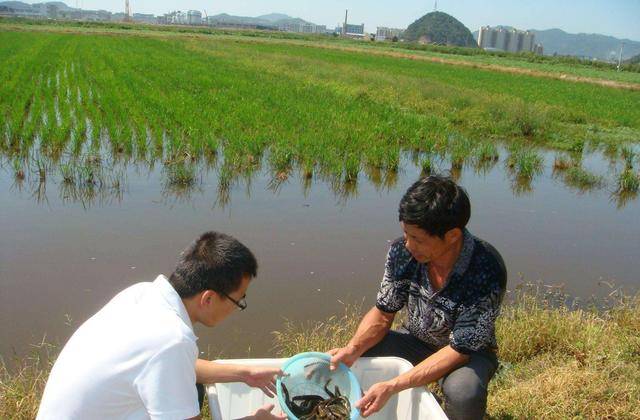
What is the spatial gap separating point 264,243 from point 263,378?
8.97 ft

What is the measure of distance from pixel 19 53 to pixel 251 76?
8.40 m

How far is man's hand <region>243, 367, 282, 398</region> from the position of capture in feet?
6.51

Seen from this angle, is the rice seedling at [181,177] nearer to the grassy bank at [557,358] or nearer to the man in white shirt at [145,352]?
the grassy bank at [557,358]

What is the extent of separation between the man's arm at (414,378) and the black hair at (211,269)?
0.70 m

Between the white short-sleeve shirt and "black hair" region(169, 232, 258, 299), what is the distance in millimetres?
93

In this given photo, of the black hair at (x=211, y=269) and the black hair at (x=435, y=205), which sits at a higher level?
the black hair at (x=435, y=205)

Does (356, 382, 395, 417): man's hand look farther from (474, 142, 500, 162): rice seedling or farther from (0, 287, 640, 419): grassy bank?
(474, 142, 500, 162): rice seedling

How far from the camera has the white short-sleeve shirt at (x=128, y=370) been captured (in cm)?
138

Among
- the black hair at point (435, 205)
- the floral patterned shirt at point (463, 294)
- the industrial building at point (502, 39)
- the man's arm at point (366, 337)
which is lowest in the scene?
the man's arm at point (366, 337)

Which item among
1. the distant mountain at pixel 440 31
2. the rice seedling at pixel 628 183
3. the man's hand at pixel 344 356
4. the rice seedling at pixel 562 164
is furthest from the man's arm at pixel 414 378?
the distant mountain at pixel 440 31

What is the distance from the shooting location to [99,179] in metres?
6.07

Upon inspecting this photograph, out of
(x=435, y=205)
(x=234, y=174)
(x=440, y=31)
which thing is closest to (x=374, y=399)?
(x=435, y=205)

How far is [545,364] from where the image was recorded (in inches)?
112

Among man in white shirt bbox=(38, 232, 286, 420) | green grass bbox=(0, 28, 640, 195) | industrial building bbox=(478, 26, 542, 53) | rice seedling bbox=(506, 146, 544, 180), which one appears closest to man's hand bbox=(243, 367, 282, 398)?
man in white shirt bbox=(38, 232, 286, 420)
